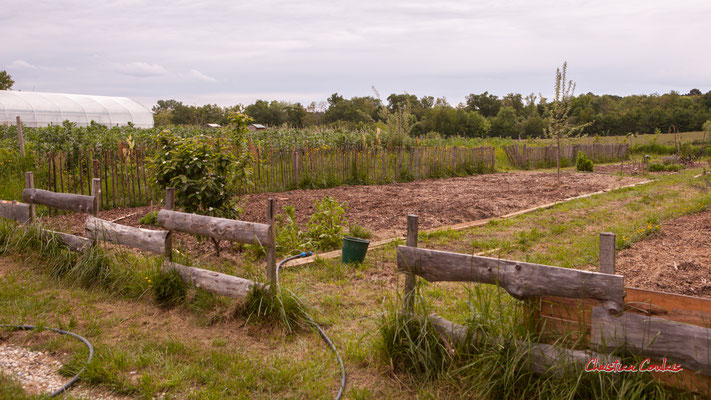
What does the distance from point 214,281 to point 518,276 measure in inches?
106

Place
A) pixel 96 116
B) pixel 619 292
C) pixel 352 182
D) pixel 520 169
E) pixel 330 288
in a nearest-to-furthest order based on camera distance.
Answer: pixel 619 292, pixel 330 288, pixel 352 182, pixel 520 169, pixel 96 116

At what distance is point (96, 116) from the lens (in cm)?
2528

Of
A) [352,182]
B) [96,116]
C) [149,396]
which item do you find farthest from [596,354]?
[96,116]

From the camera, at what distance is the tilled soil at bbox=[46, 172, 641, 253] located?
25.9 feet

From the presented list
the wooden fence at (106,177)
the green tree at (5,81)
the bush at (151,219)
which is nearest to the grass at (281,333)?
the bush at (151,219)

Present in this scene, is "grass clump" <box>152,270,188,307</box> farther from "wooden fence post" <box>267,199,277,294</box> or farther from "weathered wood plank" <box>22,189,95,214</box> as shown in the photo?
"weathered wood plank" <box>22,189,95,214</box>

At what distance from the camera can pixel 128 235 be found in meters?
4.89

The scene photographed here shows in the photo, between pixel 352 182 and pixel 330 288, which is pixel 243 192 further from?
pixel 330 288

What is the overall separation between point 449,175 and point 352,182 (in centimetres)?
461

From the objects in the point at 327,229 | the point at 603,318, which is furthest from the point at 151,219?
the point at 603,318

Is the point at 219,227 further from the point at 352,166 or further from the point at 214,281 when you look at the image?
the point at 352,166

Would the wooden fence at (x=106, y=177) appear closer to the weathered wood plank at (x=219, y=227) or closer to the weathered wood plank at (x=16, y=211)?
the weathered wood plank at (x=16, y=211)

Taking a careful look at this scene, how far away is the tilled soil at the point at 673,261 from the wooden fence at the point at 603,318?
219cm

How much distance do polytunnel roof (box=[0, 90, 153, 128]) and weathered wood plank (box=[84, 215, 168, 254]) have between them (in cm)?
1908
